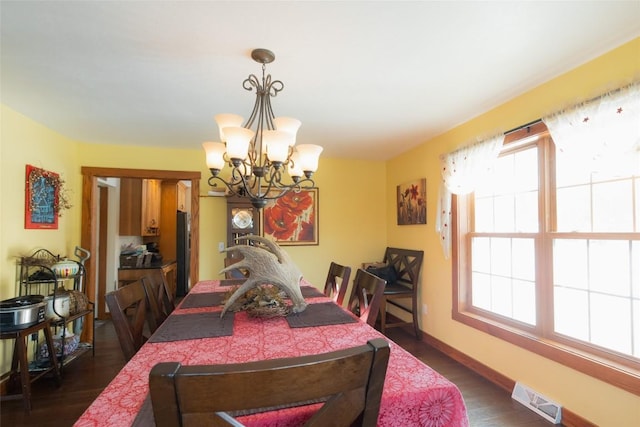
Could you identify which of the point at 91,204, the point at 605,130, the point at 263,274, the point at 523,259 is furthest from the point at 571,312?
the point at 91,204

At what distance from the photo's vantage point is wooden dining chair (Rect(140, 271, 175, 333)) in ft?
6.12

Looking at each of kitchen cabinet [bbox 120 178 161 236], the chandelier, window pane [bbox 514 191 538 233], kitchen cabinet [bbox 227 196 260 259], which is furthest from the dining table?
kitchen cabinet [bbox 120 178 161 236]

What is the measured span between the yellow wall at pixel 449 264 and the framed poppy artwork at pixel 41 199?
151 inches

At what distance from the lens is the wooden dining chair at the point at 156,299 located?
1.87 meters

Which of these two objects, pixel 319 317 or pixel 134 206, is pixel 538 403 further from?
pixel 134 206

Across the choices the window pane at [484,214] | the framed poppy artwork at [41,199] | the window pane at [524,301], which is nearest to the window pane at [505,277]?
the window pane at [524,301]

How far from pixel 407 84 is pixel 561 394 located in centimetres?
229

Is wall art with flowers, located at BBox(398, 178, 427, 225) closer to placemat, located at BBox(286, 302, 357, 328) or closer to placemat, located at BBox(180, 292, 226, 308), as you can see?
placemat, located at BBox(286, 302, 357, 328)

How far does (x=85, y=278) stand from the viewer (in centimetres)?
333

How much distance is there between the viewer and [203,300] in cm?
203

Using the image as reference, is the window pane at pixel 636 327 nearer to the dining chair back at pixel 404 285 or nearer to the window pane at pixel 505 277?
the window pane at pixel 505 277

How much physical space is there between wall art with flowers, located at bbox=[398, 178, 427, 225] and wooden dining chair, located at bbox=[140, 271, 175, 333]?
8.78 feet

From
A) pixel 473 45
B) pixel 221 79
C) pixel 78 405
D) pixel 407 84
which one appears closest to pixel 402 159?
pixel 407 84

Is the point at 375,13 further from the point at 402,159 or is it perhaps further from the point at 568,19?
the point at 402,159
